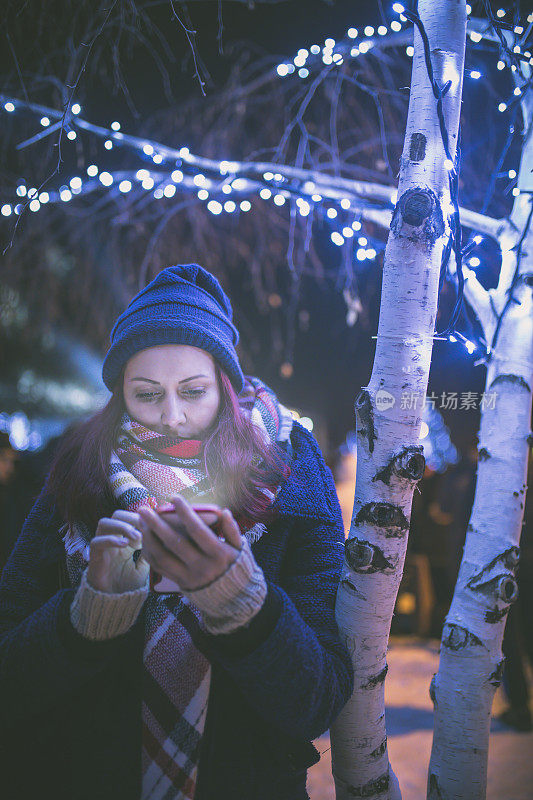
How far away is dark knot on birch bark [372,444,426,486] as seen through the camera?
1.37 metres

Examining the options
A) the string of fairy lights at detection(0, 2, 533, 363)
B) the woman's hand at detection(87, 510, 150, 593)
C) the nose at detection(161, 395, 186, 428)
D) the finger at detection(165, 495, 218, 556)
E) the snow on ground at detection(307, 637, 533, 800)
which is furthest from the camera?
the snow on ground at detection(307, 637, 533, 800)

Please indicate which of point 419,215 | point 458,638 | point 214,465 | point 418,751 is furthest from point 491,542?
point 418,751

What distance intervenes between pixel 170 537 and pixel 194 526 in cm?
6

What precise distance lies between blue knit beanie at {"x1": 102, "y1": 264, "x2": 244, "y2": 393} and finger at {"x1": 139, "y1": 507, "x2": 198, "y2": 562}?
591mm

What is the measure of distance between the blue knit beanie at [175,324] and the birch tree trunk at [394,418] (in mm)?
433

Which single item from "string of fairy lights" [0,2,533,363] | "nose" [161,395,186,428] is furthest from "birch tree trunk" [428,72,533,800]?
"nose" [161,395,186,428]

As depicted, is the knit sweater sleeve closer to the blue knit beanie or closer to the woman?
the woman

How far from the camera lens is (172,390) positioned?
4.90 ft

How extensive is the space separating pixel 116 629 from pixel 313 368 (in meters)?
6.24

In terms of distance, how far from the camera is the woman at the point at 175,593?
1.11 metres

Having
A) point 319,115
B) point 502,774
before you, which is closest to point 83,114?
point 319,115

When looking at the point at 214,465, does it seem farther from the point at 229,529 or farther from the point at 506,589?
the point at 506,589

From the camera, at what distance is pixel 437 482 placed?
7.44 metres

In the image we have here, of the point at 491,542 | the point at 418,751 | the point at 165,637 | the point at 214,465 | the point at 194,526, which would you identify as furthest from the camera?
the point at 418,751
